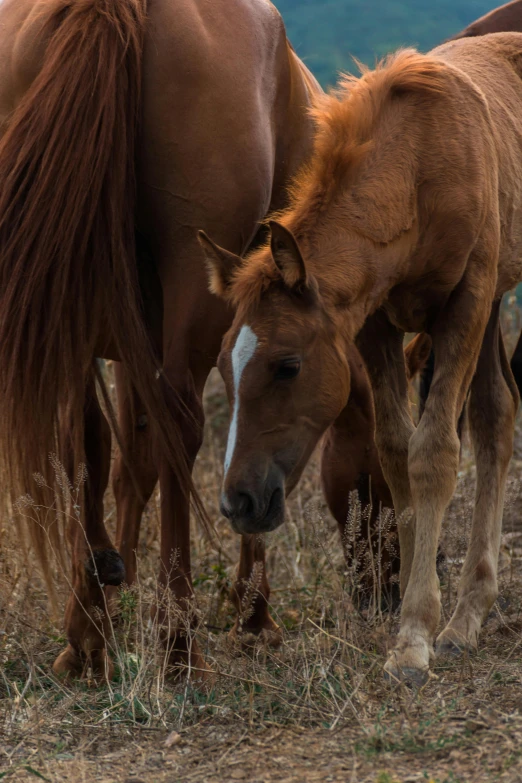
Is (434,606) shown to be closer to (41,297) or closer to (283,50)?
(41,297)

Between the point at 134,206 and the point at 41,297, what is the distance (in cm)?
48

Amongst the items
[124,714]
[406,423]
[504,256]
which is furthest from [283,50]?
[124,714]

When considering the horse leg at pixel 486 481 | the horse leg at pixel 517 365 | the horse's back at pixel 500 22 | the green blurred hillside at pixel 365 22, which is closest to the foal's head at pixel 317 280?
the horse leg at pixel 486 481

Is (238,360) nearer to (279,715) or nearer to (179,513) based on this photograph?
(179,513)

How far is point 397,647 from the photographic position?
10.8ft

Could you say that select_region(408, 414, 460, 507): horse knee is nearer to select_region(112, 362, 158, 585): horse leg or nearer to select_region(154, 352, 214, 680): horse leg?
select_region(154, 352, 214, 680): horse leg

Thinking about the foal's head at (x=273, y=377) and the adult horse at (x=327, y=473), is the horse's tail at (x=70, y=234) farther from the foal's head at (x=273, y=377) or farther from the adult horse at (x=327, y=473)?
the adult horse at (x=327, y=473)

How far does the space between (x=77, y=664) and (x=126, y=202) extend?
5.98 feet

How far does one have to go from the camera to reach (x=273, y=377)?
3.25 m

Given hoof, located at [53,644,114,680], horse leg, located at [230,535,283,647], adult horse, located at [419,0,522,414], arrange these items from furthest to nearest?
1. adult horse, located at [419,0,522,414]
2. horse leg, located at [230,535,283,647]
3. hoof, located at [53,644,114,680]

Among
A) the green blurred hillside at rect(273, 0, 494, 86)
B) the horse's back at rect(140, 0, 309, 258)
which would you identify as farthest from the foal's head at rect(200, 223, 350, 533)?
the green blurred hillside at rect(273, 0, 494, 86)

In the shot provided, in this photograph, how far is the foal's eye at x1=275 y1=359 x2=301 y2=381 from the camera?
324 cm

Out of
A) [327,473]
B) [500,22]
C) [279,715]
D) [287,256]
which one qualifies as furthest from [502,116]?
[279,715]

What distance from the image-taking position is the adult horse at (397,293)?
3.25 metres
